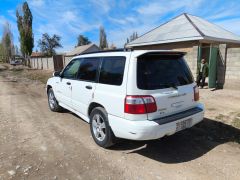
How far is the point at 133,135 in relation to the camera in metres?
3.48

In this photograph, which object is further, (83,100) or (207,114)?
(207,114)

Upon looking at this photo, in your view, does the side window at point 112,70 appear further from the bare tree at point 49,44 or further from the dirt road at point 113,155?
the bare tree at point 49,44

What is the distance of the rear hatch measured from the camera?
140 inches

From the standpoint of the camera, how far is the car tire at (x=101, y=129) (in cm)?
399

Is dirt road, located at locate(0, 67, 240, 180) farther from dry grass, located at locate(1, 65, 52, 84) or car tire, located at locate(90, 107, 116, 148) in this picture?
dry grass, located at locate(1, 65, 52, 84)

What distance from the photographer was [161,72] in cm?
379

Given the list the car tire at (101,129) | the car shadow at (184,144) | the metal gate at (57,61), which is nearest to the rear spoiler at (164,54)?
the car tire at (101,129)

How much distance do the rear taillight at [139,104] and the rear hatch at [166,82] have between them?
0.10 meters

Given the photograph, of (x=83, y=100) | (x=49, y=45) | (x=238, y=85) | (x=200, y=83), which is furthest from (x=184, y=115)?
(x=49, y=45)

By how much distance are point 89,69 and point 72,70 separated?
3.07 ft

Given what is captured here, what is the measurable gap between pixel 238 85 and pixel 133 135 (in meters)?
8.07

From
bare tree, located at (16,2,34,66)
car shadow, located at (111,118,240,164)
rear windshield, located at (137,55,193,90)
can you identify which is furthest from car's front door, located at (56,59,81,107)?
bare tree, located at (16,2,34,66)

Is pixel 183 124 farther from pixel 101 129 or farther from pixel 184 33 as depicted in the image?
pixel 184 33

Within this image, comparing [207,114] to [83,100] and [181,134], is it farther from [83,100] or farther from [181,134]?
[83,100]
